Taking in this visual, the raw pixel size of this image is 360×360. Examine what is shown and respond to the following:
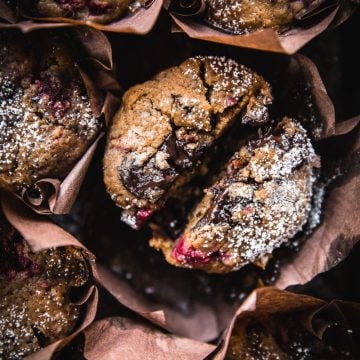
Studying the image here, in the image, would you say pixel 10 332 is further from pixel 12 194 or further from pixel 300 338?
pixel 300 338

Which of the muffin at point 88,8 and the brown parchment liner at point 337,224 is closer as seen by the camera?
the muffin at point 88,8

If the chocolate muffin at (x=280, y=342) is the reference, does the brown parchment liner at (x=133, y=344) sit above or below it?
above

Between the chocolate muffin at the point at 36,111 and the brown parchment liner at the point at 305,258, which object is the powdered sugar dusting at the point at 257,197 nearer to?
the brown parchment liner at the point at 305,258

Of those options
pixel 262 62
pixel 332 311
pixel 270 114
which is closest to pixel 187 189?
pixel 270 114

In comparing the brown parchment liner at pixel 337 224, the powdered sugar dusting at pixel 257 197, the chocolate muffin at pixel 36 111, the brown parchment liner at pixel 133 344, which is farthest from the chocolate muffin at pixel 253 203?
the chocolate muffin at pixel 36 111

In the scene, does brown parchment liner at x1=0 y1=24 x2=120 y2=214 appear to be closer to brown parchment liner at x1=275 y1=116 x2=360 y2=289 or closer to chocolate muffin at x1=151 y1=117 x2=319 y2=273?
chocolate muffin at x1=151 y1=117 x2=319 y2=273

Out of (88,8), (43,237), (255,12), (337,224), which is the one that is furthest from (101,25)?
(337,224)

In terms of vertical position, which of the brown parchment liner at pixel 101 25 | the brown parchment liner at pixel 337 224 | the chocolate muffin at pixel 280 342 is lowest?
the chocolate muffin at pixel 280 342

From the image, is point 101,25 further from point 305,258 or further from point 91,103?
point 305,258
